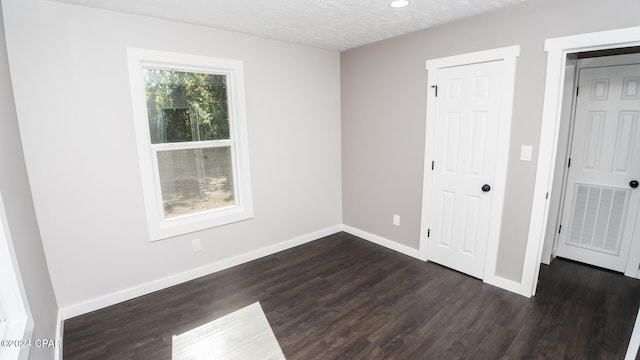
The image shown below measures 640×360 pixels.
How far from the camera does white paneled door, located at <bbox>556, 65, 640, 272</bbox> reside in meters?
2.74

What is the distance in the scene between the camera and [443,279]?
9.61ft

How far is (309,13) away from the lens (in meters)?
2.44

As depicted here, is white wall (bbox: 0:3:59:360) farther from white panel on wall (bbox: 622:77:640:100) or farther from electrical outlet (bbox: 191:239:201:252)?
white panel on wall (bbox: 622:77:640:100)

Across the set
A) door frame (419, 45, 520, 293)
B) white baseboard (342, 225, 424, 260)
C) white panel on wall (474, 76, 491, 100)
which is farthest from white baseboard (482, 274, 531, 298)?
white panel on wall (474, 76, 491, 100)

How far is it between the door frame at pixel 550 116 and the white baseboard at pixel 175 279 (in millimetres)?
2381

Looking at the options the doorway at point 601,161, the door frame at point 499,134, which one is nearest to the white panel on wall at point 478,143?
the door frame at point 499,134

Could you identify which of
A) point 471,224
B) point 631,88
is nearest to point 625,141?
point 631,88

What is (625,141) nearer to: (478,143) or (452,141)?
(478,143)

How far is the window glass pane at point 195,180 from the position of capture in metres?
2.83

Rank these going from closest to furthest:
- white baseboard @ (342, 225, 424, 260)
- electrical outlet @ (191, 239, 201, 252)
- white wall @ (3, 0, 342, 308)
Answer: white wall @ (3, 0, 342, 308) < electrical outlet @ (191, 239, 201, 252) < white baseboard @ (342, 225, 424, 260)

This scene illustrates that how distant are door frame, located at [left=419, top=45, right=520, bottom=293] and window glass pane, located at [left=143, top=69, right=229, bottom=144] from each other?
2134 mm

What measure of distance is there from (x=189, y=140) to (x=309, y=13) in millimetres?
1628

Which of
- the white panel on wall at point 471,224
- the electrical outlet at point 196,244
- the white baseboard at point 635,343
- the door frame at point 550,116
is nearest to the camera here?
the white baseboard at point 635,343

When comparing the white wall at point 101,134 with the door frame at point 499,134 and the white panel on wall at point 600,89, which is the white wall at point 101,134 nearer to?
the door frame at point 499,134
